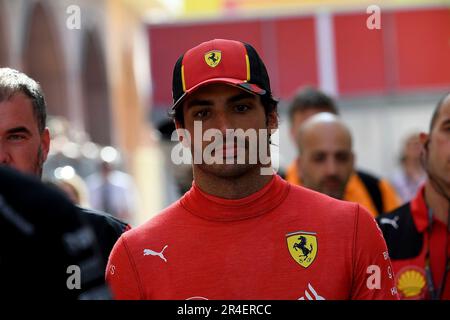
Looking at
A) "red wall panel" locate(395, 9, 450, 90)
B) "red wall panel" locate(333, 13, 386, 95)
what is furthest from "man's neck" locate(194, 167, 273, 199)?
"red wall panel" locate(395, 9, 450, 90)

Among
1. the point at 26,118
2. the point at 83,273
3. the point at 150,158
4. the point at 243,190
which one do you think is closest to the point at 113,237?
the point at 26,118

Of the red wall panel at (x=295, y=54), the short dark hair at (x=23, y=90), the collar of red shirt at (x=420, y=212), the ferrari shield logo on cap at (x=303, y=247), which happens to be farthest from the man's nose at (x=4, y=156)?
the red wall panel at (x=295, y=54)

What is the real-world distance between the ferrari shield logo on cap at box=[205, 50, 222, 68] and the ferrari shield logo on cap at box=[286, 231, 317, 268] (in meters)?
0.55

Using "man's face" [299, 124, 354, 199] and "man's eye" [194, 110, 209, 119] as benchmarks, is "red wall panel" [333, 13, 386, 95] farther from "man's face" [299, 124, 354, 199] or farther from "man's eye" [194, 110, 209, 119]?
"man's eye" [194, 110, 209, 119]

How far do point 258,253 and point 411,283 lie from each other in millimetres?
1434

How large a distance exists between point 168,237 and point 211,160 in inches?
11.4

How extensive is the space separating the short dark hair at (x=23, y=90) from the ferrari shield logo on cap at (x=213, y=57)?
827 millimetres

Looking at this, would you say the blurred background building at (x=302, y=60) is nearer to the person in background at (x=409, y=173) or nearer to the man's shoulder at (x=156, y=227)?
the person in background at (x=409, y=173)

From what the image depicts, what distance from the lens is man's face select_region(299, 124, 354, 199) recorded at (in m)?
5.99

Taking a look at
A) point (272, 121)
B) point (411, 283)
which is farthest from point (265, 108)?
point (411, 283)

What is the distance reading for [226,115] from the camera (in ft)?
10.7

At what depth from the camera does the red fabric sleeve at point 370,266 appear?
3.04 meters

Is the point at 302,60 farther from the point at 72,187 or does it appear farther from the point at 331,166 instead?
the point at 331,166

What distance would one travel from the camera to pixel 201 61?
3.30 meters
